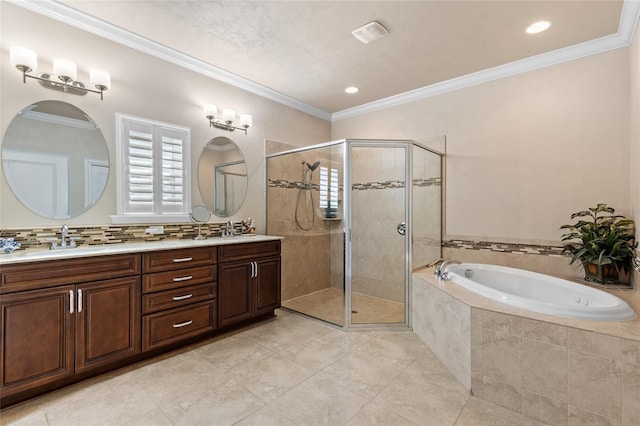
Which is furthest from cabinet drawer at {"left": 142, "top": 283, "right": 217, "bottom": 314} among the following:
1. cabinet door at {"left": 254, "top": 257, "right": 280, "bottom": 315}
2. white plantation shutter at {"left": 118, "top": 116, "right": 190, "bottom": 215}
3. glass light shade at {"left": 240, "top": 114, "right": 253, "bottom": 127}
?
glass light shade at {"left": 240, "top": 114, "right": 253, "bottom": 127}

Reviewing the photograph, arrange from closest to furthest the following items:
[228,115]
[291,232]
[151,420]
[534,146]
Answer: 1. [151,420]
2. [534,146]
3. [228,115]
4. [291,232]

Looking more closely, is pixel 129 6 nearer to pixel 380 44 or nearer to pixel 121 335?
pixel 380 44

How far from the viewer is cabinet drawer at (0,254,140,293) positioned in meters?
1.67

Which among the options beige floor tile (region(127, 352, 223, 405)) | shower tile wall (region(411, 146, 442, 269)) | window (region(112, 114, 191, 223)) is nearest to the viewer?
beige floor tile (region(127, 352, 223, 405))

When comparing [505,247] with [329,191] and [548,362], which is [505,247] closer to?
[548,362]

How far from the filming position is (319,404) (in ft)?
5.80

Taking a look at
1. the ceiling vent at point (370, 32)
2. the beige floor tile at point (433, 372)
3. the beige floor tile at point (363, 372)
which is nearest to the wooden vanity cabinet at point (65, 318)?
the beige floor tile at point (363, 372)

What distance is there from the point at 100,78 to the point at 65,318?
1740mm

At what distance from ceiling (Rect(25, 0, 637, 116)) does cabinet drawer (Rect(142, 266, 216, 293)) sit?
6.43 ft

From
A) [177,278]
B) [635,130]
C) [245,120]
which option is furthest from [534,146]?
[177,278]

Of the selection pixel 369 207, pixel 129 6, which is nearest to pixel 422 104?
pixel 369 207

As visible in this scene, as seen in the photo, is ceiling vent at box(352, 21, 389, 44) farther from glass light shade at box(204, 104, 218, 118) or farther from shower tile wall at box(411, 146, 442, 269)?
glass light shade at box(204, 104, 218, 118)

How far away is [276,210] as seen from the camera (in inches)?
143

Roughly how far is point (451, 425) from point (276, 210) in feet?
8.75
